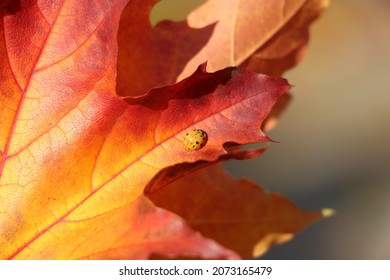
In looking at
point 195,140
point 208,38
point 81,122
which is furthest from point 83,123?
point 208,38

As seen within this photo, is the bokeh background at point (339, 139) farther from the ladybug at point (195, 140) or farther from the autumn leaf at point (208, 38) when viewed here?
the ladybug at point (195, 140)

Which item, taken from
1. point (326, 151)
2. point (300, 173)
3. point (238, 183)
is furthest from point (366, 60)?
point (238, 183)

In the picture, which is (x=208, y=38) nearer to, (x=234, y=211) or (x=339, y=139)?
(x=234, y=211)

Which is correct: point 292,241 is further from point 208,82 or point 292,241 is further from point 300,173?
point 208,82

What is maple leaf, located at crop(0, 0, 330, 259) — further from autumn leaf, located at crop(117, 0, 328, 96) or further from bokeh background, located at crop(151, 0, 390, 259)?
Answer: bokeh background, located at crop(151, 0, 390, 259)

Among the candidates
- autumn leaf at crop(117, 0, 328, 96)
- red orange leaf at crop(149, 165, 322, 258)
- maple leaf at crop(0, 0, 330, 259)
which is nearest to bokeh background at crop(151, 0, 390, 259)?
red orange leaf at crop(149, 165, 322, 258)
